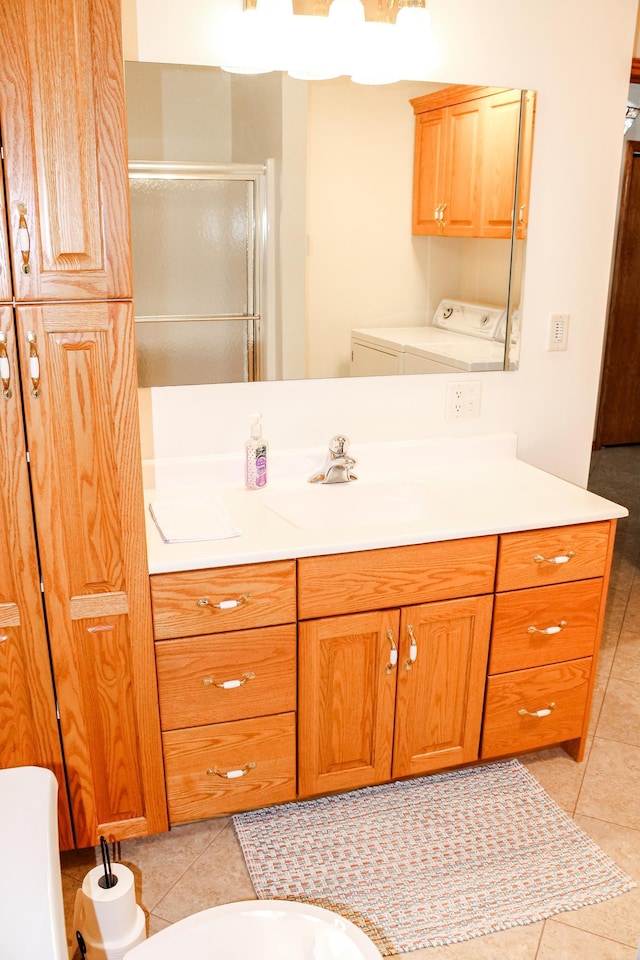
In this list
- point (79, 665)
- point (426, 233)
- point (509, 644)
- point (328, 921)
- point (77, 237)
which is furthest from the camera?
point (426, 233)

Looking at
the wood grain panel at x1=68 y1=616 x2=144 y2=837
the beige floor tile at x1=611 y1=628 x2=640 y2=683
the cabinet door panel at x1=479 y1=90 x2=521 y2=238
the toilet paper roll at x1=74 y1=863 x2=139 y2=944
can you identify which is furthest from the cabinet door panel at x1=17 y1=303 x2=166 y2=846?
the beige floor tile at x1=611 y1=628 x2=640 y2=683

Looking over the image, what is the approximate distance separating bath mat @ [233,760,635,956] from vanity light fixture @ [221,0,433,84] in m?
1.86

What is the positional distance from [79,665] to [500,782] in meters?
1.20

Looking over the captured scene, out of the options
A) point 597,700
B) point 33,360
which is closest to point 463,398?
point 597,700

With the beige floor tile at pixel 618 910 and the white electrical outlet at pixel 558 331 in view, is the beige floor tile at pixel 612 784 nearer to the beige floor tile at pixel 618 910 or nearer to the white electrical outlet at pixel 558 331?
the beige floor tile at pixel 618 910

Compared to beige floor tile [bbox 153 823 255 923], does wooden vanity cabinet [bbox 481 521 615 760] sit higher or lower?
higher

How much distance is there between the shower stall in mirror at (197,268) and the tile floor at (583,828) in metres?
1.15

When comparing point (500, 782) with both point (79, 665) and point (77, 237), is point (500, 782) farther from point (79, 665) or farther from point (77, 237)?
point (77, 237)

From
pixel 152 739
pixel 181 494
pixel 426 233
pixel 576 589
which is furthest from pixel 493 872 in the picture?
pixel 426 233

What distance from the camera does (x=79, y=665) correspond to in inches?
71.9

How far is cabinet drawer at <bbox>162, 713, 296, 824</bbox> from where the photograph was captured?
1975 mm

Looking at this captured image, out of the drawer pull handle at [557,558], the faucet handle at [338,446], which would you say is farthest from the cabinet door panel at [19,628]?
the drawer pull handle at [557,558]

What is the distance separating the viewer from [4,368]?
161 centimetres

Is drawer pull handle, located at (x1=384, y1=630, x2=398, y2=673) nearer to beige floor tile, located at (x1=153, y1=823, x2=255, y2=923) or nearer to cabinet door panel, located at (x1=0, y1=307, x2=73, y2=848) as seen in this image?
beige floor tile, located at (x1=153, y1=823, x2=255, y2=923)
